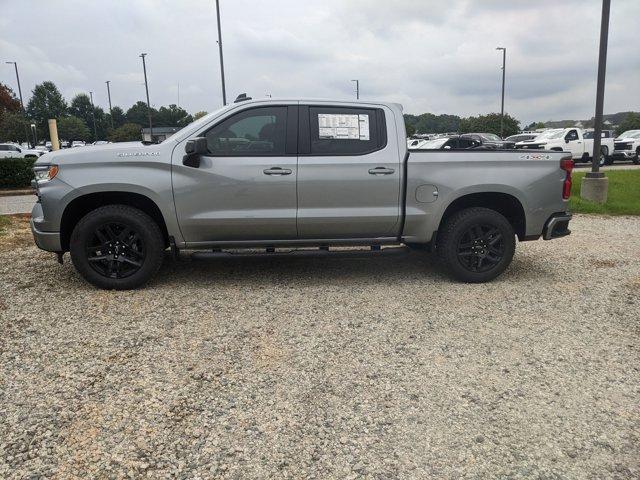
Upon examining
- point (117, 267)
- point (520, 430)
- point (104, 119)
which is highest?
point (104, 119)

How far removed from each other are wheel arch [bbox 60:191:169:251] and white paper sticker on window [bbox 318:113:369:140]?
1750mm

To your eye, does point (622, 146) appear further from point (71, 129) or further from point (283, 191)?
point (71, 129)

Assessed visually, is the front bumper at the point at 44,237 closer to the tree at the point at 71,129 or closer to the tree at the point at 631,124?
the tree at the point at 631,124

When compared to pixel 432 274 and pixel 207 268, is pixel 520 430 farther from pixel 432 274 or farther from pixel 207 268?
pixel 207 268

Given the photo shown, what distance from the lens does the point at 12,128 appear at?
213ft

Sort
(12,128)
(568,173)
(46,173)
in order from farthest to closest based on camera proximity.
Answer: (12,128) < (568,173) < (46,173)

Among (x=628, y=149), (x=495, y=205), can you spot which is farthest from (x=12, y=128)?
(x=495, y=205)

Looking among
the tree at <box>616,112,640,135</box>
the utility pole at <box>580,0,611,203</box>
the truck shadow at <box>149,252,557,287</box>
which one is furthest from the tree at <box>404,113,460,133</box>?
the truck shadow at <box>149,252,557,287</box>

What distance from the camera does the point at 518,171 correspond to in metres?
5.14

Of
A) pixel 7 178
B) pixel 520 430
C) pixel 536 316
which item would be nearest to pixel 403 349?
pixel 520 430

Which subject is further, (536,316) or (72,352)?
(536,316)

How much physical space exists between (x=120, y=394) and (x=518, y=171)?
160 inches

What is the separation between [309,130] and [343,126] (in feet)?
1.11

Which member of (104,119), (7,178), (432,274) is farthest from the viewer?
(104,119)
